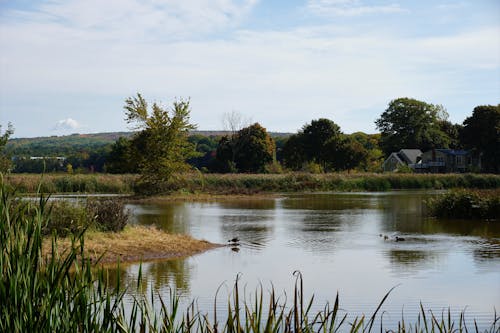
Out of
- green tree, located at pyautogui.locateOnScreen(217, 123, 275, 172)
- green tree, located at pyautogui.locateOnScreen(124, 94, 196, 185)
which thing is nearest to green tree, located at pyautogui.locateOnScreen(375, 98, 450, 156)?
green tree, located at pyautogui.locateOnScreen(217, 123, 275, 172)

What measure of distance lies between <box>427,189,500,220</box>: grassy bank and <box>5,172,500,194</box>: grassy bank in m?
17.4

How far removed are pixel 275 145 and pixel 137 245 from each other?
57.2 m

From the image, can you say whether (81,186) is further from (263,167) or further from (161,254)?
(161,254)

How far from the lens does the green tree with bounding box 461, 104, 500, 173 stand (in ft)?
216

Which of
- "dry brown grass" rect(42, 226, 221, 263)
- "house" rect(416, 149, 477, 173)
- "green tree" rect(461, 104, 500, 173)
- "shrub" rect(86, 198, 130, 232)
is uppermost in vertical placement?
"green tree" rect(461, 104, 500, 173)

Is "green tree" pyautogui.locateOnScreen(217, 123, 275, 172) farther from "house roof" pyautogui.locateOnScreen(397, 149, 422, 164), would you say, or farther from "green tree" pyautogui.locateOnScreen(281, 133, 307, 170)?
"house roof" pyautogui.locateOnScreen(397, 149, 422, 164)

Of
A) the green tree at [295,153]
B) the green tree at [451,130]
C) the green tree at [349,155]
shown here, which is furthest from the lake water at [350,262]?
the green tree at [451,130]

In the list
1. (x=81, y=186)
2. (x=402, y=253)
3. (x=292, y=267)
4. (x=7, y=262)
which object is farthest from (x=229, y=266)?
(x=81, y=186)

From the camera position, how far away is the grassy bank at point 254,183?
3956 centimetres

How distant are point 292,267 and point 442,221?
1156cm

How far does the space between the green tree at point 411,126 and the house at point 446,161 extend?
4.93 meters

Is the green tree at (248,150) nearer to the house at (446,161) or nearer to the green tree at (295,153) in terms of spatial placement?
the green tree at (295,153)

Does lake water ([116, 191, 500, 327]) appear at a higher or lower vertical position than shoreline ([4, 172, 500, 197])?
lower

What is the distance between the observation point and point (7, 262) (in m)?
4.32
